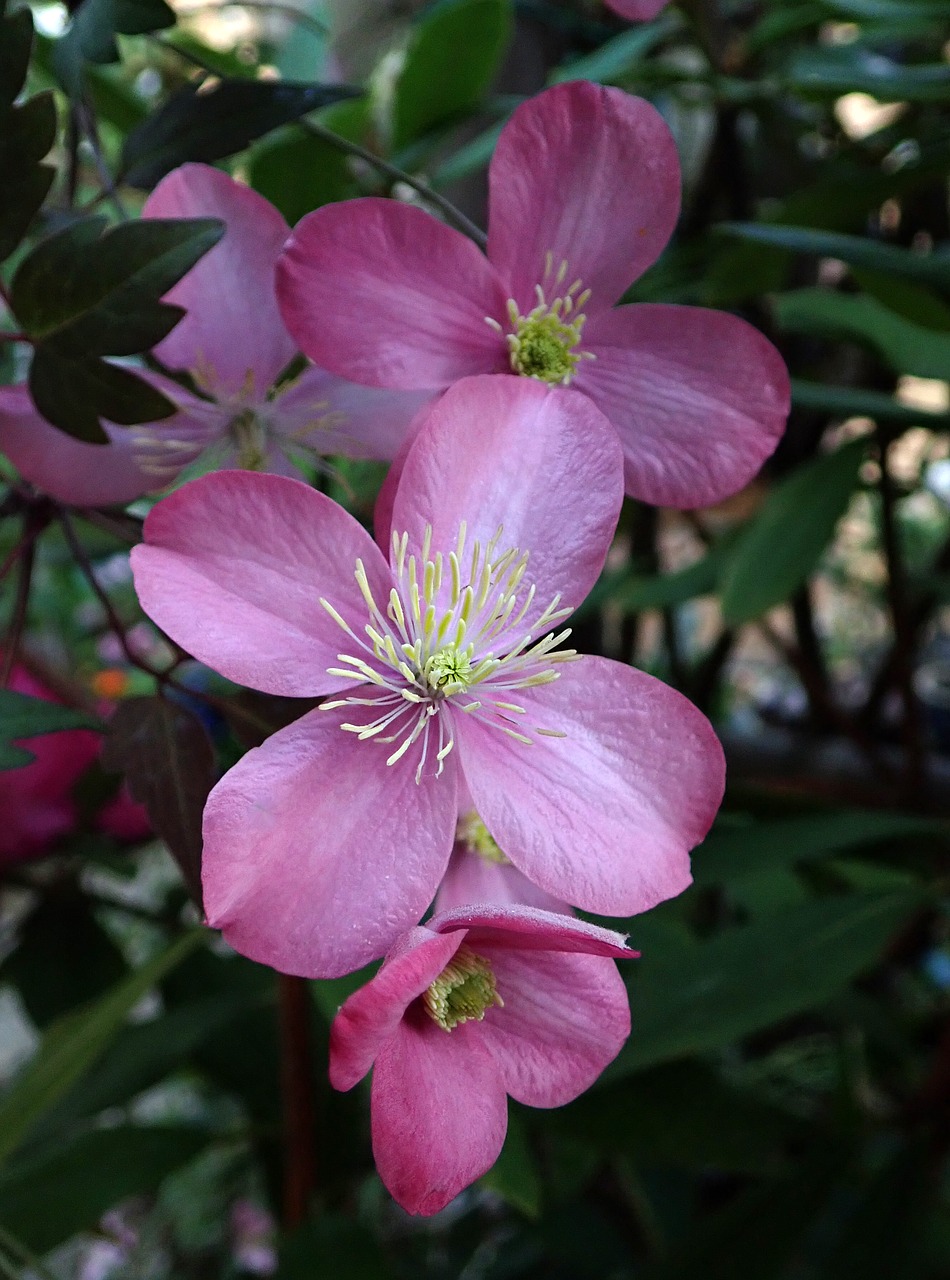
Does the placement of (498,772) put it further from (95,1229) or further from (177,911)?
(177,911)

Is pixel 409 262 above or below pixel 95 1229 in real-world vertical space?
above

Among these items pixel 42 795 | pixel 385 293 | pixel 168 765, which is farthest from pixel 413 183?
pixel 42 795

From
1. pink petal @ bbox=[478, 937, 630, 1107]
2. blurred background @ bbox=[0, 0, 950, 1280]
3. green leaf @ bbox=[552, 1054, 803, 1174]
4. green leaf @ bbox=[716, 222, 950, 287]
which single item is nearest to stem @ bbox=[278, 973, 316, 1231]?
blurred background @ bbox=[0, 0, 950, 1280]

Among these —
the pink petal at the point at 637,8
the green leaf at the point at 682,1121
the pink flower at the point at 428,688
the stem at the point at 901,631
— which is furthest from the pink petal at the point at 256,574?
the stem at the point at 901,631

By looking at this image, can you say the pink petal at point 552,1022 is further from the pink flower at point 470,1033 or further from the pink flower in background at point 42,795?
the pink flower in background at point 42,795

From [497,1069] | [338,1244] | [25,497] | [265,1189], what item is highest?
[25,497]

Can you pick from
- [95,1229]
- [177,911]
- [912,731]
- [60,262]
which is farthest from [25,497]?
[912,731]
